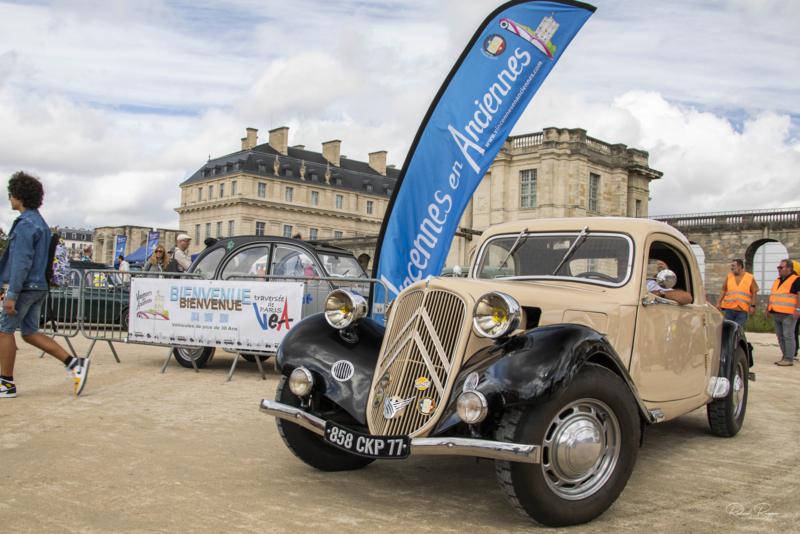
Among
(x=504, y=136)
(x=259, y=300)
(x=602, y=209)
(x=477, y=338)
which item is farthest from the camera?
(x=602, y=209)

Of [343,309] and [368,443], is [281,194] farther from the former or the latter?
[368,443]

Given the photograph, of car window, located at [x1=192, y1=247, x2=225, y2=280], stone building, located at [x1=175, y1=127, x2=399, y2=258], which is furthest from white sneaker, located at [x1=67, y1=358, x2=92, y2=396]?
stone building, located at [x1=175, y1=127, x2=399, y2=258]

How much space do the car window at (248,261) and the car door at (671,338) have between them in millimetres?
6059

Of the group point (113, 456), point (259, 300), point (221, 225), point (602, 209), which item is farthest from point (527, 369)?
point (221, 225)

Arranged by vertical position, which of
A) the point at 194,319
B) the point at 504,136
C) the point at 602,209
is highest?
the point at 602,209

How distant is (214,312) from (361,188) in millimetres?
77538

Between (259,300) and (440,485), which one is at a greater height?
(259,300)

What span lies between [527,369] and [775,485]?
2.21 metres

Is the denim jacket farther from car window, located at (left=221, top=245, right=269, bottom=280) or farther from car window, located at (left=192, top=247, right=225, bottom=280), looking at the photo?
car window, located at (left=192, top=247, right=225, bottom=280)

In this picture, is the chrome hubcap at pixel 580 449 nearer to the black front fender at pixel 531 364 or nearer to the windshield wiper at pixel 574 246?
the black front fender at pixel 531 364

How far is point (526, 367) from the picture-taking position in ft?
11.4

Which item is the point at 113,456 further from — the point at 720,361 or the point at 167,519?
the point at 720,361

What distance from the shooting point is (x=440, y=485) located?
432 cm

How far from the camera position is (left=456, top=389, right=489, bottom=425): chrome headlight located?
3375mm
